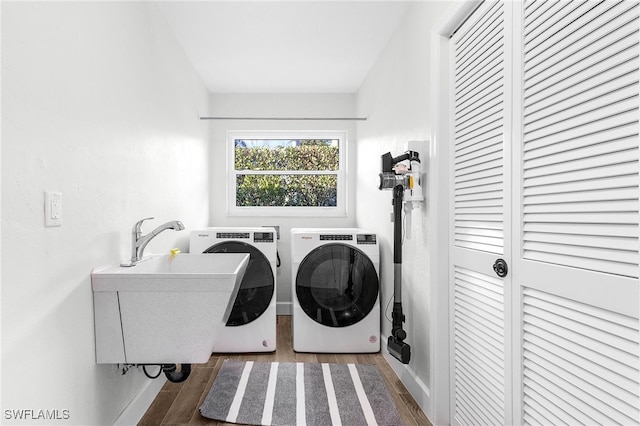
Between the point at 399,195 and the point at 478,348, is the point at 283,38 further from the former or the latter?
the point at 478,348

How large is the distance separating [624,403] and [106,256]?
1.89m

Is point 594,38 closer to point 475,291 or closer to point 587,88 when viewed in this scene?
point 587,88

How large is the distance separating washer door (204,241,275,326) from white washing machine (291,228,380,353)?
22cm

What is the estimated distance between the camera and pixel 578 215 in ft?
3.41

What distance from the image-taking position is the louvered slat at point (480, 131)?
1.44 metres

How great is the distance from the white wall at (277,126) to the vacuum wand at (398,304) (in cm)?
172

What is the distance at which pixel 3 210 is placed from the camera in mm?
1042

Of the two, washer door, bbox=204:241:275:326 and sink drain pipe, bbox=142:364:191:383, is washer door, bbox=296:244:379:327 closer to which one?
washer door, bbox=204:241:275:326

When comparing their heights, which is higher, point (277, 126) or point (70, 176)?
point (277, 126)

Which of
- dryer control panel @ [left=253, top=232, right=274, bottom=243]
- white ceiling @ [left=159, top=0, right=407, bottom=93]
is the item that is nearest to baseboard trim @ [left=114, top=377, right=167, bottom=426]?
dryer control panel @ [left=253, top=232, right=274, bottom=243]

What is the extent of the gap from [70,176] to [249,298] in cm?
169

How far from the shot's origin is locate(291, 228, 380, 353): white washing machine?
2.79 meters

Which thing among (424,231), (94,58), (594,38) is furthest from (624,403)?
(94,58)

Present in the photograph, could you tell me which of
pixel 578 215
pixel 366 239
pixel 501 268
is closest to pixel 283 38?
pixel 366 239
